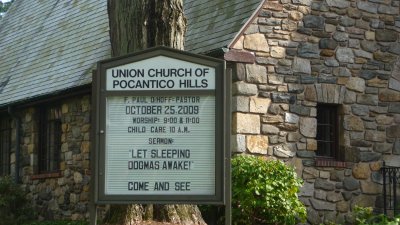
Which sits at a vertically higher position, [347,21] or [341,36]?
[347,21]

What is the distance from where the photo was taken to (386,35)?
1541 cm

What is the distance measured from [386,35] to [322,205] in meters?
3.43

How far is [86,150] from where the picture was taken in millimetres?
17047

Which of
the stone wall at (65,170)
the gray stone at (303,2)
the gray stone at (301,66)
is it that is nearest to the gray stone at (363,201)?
the gray stone at (301,66)

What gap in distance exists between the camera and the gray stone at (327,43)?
48.4ft

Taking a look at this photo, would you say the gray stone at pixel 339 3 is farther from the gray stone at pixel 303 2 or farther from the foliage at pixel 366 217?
the foliage at pixel 366 217

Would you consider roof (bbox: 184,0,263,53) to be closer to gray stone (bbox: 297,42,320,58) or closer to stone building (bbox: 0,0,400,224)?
stone building (bbox: 0,0,400,224)

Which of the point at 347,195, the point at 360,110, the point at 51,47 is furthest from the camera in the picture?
the point at 51,47

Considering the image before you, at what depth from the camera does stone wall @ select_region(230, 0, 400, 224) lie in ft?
45.4

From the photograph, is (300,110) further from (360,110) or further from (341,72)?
(360,110)

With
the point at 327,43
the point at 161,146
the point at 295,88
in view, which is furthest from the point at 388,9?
the point at 161,146

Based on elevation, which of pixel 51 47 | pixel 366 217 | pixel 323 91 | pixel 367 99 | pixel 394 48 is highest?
pixel 51 47

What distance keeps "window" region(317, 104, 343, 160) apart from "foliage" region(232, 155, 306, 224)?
232cm

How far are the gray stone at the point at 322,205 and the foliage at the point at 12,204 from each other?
6914 millimetres
